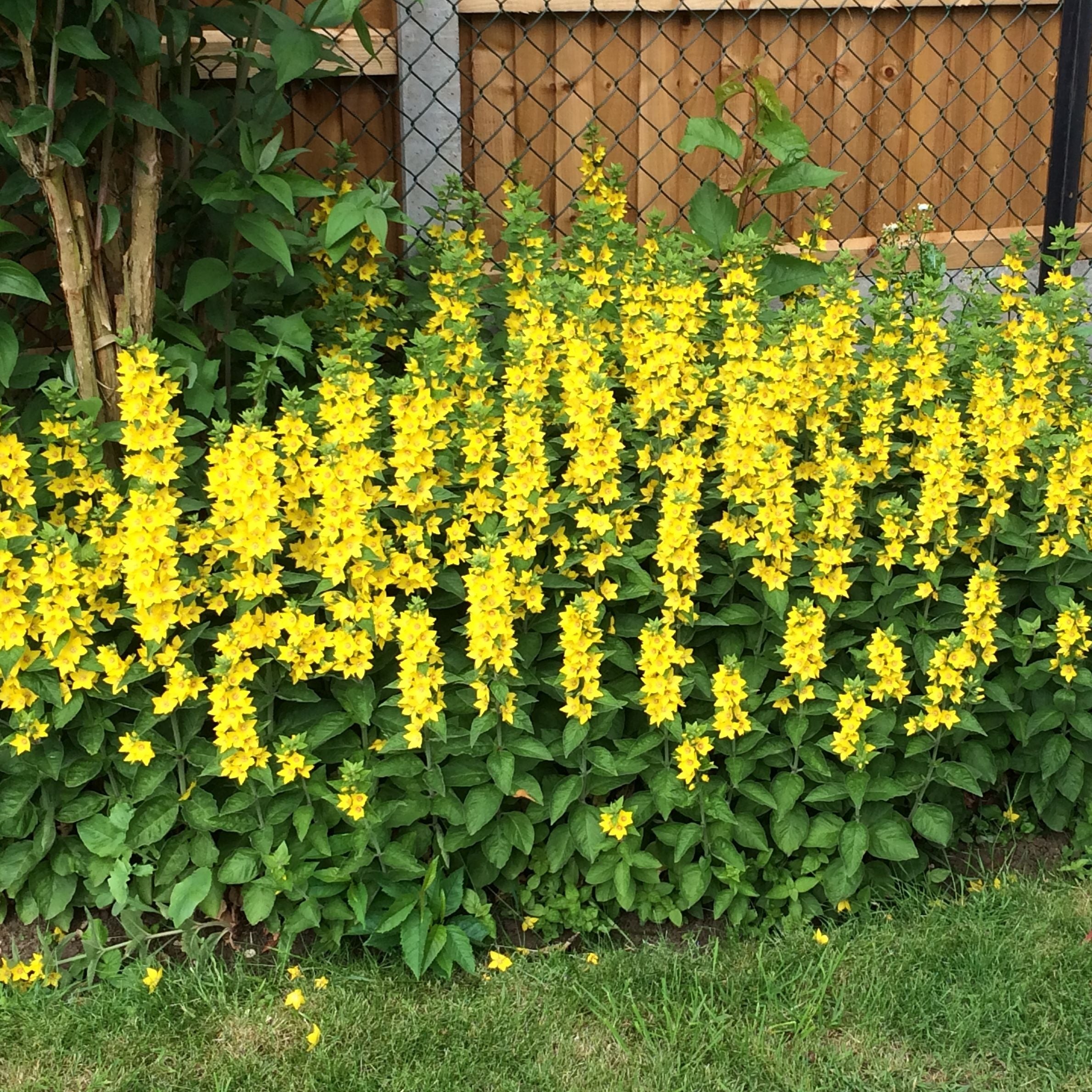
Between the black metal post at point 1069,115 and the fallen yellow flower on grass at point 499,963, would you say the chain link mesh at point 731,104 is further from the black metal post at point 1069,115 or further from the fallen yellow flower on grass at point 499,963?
the fallen yellow flower on grass at point 499,963

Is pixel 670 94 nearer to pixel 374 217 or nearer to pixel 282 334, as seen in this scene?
pixel 374 217

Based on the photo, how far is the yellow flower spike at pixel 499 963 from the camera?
2.60 metres

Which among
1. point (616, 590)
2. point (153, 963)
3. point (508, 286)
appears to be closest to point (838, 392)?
point (616, 590)

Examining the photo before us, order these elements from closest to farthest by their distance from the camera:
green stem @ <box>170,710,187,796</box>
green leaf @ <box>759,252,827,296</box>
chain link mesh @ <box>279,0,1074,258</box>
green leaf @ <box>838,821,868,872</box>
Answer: green stem @ <box>170,710,187,796</box> < green leaf @ <box>838,821,868,872</box> < green leaf @ <box>759,252,827,296</box> < chain link mesh @ <box>279,0,1074,258</box>

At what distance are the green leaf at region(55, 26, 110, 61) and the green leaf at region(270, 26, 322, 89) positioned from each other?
0.36m

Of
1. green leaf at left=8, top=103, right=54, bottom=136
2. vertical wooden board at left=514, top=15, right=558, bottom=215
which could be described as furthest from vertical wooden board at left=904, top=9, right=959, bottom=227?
green leaf at left=8, top=103, right=54, bottom=136

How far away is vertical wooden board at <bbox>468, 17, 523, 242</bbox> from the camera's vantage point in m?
3.83

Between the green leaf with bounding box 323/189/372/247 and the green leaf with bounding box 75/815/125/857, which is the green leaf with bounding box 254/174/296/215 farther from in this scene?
the green leaf with bounding box 75/815/125/857

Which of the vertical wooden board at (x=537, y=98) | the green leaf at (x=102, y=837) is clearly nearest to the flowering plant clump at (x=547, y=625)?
the green leaf at (x=102, y=837)

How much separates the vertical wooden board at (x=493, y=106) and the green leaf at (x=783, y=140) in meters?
0.75

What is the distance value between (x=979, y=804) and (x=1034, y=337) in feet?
3.72

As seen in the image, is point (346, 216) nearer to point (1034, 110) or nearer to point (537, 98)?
point (537, 98)

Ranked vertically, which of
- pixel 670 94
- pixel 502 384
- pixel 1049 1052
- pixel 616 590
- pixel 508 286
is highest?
pixel 670 94

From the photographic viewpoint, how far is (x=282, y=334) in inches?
111
